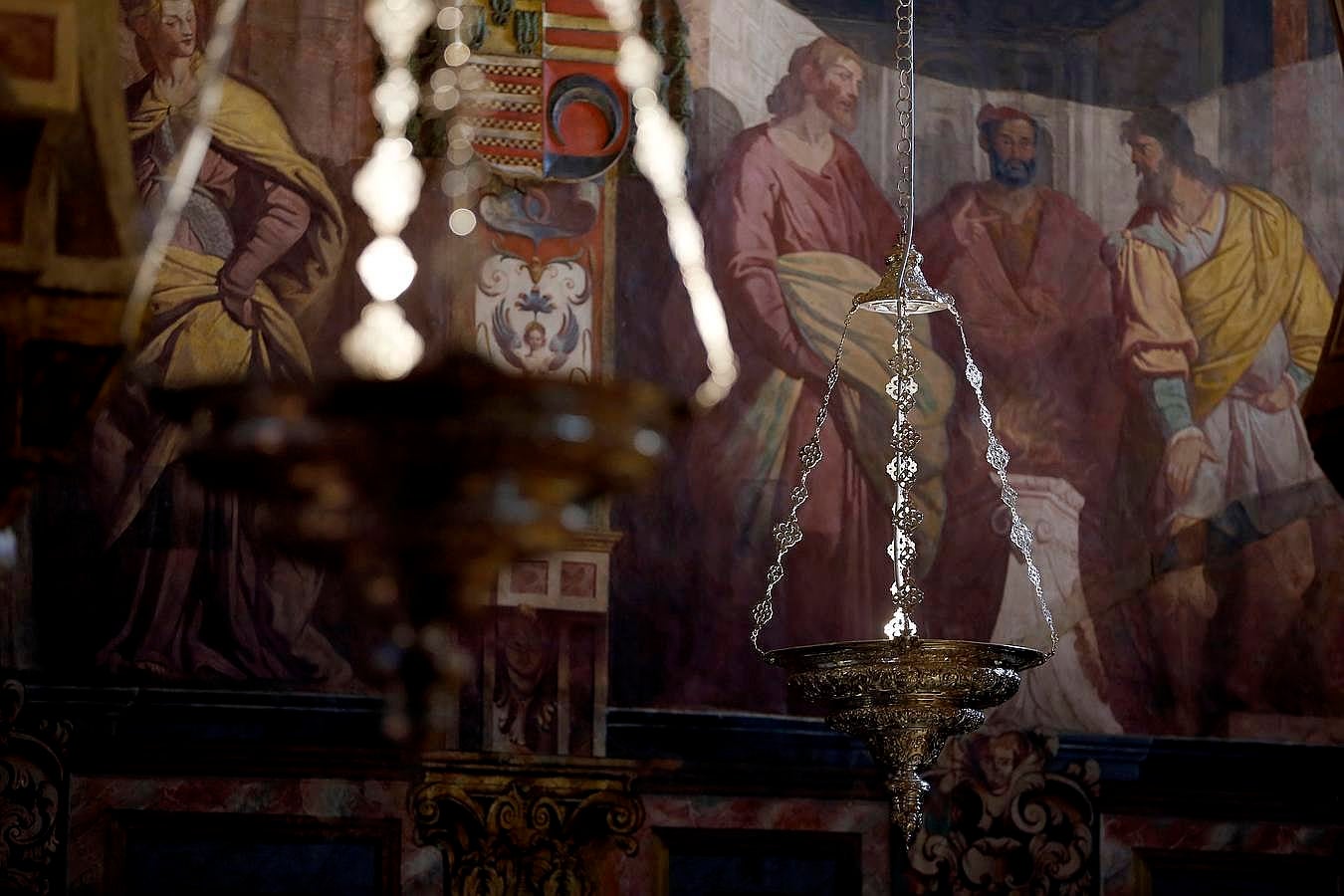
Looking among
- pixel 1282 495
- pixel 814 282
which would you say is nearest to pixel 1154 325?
pixel 1282 495

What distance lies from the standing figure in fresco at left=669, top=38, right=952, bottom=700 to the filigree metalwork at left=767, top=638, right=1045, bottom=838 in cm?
244

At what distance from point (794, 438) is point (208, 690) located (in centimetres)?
299

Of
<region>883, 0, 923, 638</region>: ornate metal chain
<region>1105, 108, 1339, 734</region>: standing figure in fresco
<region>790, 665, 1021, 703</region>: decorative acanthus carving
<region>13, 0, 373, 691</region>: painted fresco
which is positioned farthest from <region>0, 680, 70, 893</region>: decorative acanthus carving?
<region>1105, 108, 1339, 734</region>: standing figure in fresco

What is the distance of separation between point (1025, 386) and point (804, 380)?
3.68 feet

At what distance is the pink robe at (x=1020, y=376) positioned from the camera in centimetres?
1117

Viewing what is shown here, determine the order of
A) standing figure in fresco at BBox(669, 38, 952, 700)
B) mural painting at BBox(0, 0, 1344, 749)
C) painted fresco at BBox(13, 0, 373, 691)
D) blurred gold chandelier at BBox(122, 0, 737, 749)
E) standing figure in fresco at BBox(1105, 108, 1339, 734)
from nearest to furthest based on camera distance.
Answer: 1. blurred gold chandelier at BBox(122, 0, 737, 749)
2. painted fresco at BBox(13, 0, 373, 691)
3. mural painting at BBox(0, 0, 1344, 749)
4. standing figure in fresco at BBox(669, 38, 952, 700)
5. standing figure in fresco at BBox(1105, 108, 1339, 734)

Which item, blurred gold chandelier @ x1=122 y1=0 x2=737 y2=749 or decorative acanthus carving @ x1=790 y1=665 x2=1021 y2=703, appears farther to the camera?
decorative acanthus carving @ x1=790 y1=665 x2=1021 y2=703

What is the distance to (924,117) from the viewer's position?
11.5 metres

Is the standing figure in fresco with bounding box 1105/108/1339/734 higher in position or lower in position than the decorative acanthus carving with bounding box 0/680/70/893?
higher

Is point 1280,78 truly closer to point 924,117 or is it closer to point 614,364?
point 924,117

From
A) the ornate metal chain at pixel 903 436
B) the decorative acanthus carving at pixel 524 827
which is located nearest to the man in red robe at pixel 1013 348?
the ornate metal chain at pixel 903 436

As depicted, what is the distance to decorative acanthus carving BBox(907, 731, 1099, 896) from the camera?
1077 cm

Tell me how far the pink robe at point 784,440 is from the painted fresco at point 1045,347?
1 centimetres

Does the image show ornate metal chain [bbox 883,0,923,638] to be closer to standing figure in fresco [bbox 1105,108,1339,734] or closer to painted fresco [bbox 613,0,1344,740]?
painted fresco [bbox 613,0,1344,740]
